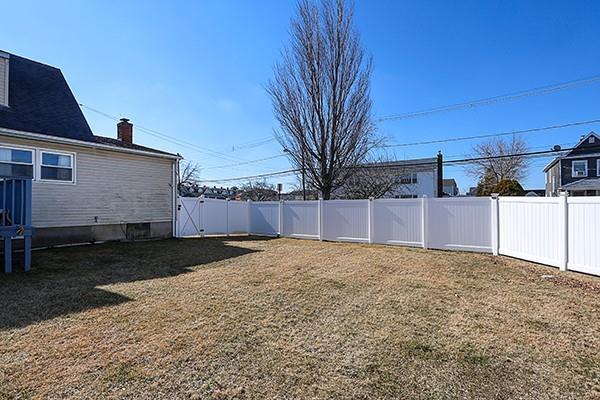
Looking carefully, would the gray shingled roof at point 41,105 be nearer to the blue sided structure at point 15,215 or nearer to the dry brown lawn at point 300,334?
the blue sided structure at point 15,215

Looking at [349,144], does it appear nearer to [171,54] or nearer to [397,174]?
[171,54]

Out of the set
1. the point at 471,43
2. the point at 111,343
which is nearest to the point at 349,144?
the point at 471,43

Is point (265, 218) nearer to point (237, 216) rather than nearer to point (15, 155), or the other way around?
point (237, 216)

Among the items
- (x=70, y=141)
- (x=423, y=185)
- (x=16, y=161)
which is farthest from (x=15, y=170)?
(x=423, y=185)

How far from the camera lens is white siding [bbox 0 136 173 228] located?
9.40 m

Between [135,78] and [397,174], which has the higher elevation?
[135,78]

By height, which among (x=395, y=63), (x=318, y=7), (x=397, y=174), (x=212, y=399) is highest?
(x=318, y=7)

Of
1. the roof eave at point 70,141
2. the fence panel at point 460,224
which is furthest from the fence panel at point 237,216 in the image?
the fence panel at point 460,224

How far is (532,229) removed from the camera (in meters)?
7.30

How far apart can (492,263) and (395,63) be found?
30.1 ft

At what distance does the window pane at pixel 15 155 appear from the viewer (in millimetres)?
8636

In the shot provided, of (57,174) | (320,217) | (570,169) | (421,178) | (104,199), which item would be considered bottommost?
(320,217)

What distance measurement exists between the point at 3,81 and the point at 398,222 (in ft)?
42.0

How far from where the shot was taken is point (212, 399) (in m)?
2.31
